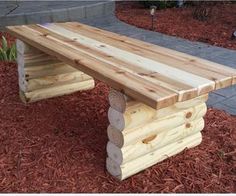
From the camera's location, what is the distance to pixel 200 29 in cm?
641

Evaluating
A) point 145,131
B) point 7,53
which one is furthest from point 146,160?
point 7,53

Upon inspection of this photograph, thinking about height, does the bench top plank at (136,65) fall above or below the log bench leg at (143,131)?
above

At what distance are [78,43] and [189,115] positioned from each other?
959 millimetres

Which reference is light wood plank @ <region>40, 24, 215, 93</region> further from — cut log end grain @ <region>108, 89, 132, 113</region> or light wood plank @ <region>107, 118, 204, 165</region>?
light wood plank @ <region>107, 118, 204, 165</region>

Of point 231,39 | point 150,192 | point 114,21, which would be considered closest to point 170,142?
point 150,192

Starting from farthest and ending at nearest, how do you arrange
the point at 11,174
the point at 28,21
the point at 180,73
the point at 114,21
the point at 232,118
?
the point at 114,21 → the point at 28,21 → the point at 232,118 → the point at 11,174 → the point at 180,73

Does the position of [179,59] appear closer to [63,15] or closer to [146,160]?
[146,160]

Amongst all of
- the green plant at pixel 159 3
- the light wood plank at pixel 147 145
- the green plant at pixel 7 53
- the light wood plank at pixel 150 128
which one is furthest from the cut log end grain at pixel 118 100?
the green plant at pixel 159 3

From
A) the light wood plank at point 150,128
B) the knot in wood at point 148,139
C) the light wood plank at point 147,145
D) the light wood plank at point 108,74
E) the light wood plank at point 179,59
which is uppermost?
the light wood plank at point 108,74

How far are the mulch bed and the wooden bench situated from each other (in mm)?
97

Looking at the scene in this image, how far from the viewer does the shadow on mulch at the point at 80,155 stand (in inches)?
90.8

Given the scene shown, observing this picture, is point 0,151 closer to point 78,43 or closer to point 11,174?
point 11,174

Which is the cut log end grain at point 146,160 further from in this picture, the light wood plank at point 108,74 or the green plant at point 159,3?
the green plant at point 159,3

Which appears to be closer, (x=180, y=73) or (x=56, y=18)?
(x=180, y=73)
